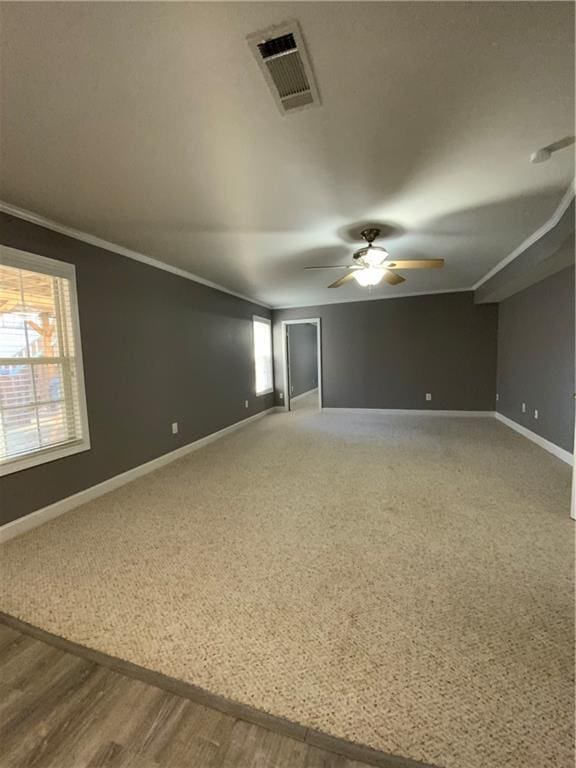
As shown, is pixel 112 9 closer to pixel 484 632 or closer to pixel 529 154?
pixel 529 154

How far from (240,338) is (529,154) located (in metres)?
4.37

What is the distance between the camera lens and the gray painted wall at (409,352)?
5.81 metres

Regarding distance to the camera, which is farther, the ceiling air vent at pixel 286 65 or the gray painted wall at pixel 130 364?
the gray painted wall at pixel 130 364

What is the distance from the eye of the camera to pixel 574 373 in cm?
324

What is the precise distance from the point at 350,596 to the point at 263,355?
5.38m

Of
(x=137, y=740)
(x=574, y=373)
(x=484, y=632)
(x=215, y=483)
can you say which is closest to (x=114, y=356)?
(x=215, y=483)

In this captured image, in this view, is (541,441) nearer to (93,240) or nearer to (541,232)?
(541,232)

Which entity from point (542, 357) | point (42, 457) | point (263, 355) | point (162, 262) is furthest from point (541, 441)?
point (42, 457)

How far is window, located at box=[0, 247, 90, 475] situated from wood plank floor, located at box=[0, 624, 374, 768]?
1609mm

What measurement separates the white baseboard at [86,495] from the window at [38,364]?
1.28 feet

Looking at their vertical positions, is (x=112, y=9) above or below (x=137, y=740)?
above

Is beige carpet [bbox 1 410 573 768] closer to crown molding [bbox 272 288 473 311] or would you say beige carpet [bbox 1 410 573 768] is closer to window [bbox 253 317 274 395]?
window [bbox 253 317 274 395]

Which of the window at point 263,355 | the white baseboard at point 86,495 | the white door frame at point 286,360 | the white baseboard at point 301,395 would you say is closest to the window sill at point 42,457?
the white baseboard at point 86,495

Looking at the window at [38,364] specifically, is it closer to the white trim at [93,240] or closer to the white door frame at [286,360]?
the white trim at [93,240]
